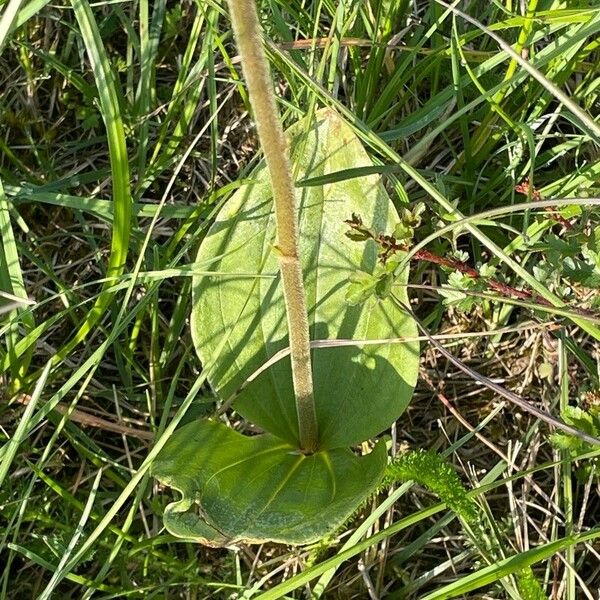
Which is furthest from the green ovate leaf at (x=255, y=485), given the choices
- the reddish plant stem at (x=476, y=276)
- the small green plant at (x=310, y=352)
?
the reddish plant stem at (x=476, y=276)

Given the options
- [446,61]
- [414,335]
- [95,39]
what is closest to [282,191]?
[95,39]

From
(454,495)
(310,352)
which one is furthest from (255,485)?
(454,495)

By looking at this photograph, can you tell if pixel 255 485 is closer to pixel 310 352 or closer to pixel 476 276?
pixel 310 352

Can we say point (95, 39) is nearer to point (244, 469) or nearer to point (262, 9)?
point (262, 9)

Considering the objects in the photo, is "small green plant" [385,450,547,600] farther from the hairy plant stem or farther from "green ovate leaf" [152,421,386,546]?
the hairy plant stem

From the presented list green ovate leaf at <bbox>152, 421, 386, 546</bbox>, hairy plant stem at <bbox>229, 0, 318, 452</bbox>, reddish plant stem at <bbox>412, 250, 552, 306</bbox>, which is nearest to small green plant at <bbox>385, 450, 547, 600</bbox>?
green ovate leaf at <bbox>152, 421, 386, 546</bbox>

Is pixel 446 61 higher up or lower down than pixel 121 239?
higher up

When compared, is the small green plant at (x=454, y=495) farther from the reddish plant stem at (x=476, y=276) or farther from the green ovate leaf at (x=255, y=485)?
the reddish plant stem at (x=476, y=276)
